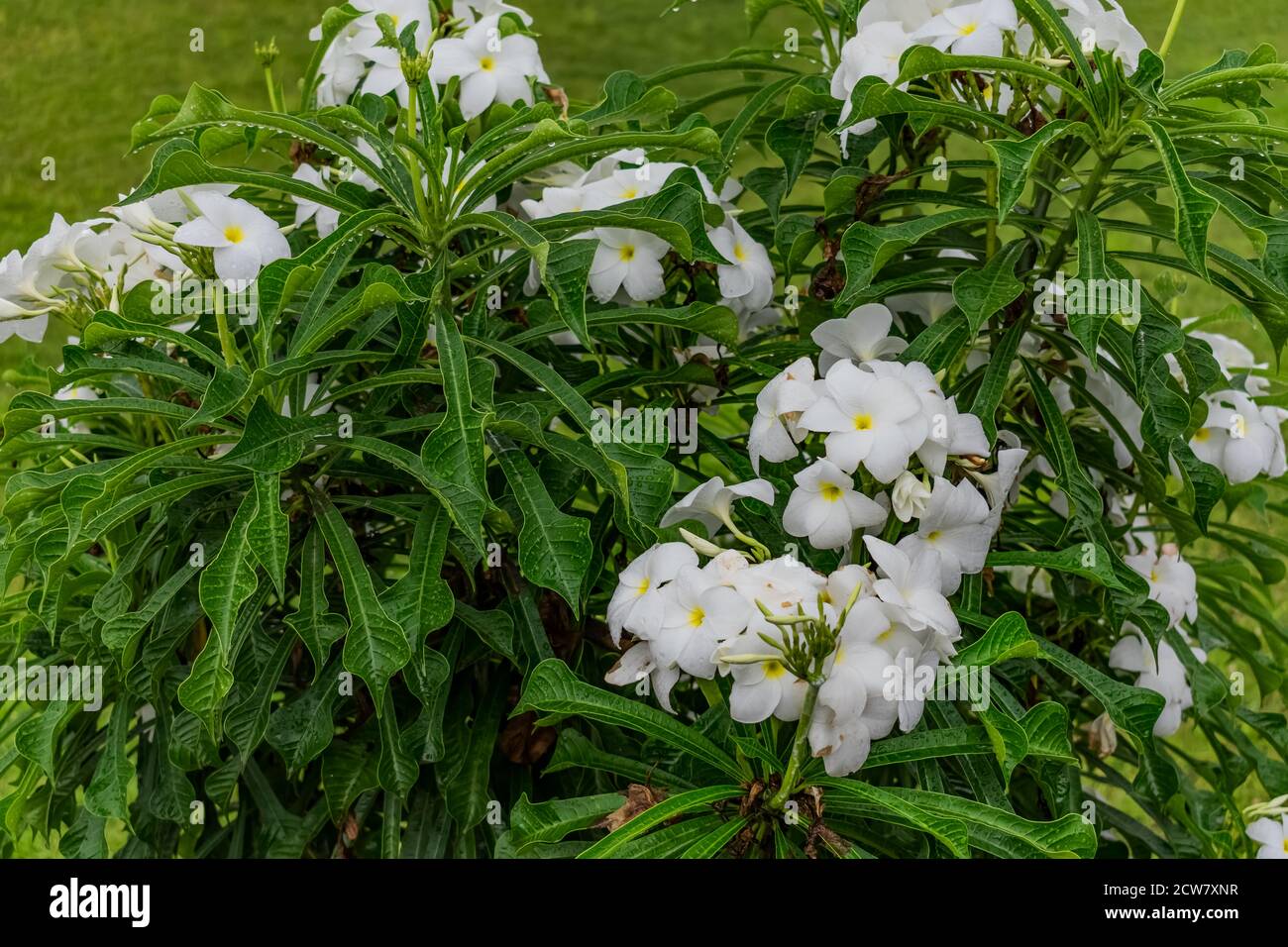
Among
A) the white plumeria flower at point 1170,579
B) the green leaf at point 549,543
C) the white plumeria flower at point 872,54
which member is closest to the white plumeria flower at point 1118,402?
the white plumeria flower at point 1170,579

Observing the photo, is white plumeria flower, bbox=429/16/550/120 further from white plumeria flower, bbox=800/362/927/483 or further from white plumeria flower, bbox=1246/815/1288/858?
white plumeria flower, bbox=1246/815/1288/858

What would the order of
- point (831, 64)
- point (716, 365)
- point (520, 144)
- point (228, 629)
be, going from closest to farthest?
point (228, 629) < point (520, 144) < point (716, 365) < point (831, 64)

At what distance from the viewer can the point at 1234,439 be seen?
62.8 inches

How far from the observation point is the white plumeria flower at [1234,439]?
1.59 metres

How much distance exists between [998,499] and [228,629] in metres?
0.69

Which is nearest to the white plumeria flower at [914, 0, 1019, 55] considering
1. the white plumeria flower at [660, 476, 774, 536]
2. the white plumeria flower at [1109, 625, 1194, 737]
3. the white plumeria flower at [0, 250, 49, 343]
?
the white plumeria flower at [660, 476, 774, 536]

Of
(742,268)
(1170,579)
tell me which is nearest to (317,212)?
(742,268)

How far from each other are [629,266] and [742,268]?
0.40ft

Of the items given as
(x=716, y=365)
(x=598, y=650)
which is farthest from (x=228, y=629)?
(x=716, y=365)

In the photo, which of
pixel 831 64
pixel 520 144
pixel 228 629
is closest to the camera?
pixel 228 629

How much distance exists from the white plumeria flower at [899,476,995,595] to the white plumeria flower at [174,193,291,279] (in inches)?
24.8

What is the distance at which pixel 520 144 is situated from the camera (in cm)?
129
